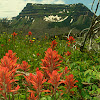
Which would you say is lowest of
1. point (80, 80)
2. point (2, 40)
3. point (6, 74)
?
point (80, 80)

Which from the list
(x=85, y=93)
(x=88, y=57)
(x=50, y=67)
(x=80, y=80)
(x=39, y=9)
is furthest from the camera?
(x=39, y=9)

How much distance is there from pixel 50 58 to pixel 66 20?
69.6 m

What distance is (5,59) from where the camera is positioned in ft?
3.76

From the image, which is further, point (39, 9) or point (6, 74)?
point (39, 9)

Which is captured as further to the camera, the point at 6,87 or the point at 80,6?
the point at 80,6

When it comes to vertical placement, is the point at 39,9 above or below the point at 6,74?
above

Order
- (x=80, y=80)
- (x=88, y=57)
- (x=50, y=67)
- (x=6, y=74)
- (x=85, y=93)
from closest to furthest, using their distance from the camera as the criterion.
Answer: (x=6, y=74) < (x=50, y=67) < (x=85, y=93) < (x=80, y=80) < (x=88, y=57)

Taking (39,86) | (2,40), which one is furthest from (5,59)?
(2,40)

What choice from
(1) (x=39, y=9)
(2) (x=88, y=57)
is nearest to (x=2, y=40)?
(2) (x=88, y=57)

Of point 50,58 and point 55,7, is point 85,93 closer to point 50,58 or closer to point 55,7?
point 50,58

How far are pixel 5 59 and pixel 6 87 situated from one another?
1.09ft

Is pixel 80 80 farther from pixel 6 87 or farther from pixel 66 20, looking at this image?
pixel 66 20

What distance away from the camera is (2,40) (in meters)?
6.65

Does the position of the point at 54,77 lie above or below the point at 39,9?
below
